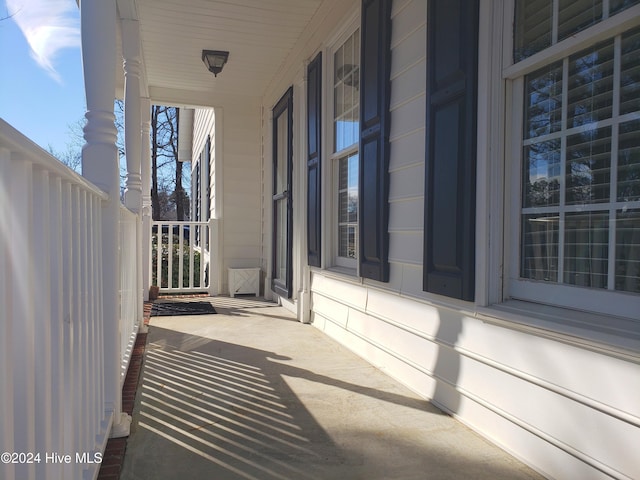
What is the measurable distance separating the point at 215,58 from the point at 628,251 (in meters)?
4.62

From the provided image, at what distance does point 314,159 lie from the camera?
14.3ft

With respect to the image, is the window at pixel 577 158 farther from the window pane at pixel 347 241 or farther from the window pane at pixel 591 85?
the window pane at pixel 347 241

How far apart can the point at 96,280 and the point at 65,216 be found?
0.59m

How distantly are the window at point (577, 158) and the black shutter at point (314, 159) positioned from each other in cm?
240

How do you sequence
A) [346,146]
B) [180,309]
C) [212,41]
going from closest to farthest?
[346,146]
[212,41]
[180,309]

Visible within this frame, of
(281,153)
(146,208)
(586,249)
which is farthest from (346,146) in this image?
(146,208)

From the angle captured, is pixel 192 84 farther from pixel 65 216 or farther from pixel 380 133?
pixel 65 216

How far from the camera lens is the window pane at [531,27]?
186 cm

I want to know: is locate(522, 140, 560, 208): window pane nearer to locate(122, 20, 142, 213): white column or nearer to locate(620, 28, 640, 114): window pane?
locate(620, 28, 640, 114): window pane

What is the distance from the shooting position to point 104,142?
194cm

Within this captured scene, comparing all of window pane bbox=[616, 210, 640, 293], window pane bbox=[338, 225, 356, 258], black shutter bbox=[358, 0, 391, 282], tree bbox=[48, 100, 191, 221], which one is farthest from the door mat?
tree bbox=[48, 100, 191, 221]

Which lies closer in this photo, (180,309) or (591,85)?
(591,85)

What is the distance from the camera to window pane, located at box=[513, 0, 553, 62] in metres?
1.86

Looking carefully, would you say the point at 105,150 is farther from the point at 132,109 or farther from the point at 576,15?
the point at 132,109
